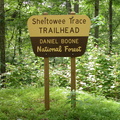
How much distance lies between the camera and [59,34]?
3.54m

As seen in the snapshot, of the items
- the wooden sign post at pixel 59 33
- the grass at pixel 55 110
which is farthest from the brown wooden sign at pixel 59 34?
the grass at pixel 55 110

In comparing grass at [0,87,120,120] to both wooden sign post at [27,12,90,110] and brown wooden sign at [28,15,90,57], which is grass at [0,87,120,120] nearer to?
wooden sign post at [27,12,90,110]

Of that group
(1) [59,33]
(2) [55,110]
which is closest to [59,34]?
(1) [59,33]

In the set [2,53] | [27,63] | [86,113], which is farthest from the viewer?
[27,63]

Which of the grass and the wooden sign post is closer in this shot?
Answer: the grass

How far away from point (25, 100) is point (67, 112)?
1.35 meters

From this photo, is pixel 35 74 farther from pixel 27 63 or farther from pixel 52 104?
pixel 52 104

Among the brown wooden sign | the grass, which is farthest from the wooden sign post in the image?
the grass

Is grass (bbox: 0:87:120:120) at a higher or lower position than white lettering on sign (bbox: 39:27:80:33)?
lower

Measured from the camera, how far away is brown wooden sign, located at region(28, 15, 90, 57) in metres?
3.51

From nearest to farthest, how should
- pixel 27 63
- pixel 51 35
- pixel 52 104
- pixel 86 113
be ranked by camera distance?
pixel 86 113 → pixel 51 35 → pixel 52 104 → pixel 27 63

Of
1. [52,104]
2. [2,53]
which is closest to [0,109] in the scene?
[52,104]

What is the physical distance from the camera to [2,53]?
603 cm

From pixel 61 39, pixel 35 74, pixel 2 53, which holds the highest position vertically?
pixel 61 39
